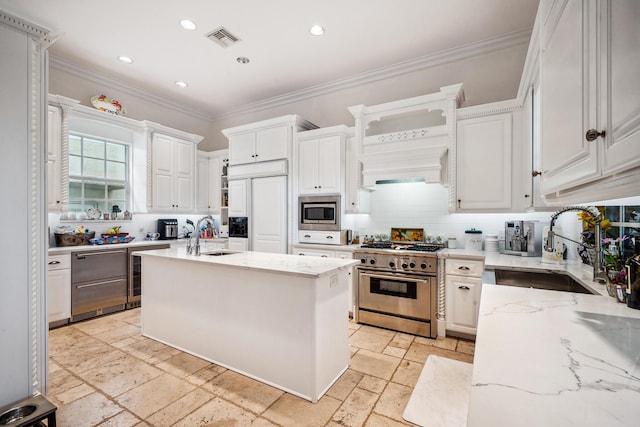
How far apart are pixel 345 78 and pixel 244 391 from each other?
13.2 ft

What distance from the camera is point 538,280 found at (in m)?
2.42

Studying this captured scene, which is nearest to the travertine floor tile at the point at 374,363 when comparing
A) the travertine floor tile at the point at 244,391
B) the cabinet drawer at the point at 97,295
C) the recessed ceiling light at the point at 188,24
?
the travertine floor tile at the point at 244,391

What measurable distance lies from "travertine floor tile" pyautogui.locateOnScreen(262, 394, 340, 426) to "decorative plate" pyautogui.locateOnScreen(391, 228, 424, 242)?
2.22 metres

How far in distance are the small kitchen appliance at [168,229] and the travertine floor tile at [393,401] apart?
4.07 metres

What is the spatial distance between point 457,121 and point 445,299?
75.6 inches

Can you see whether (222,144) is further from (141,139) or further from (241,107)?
(141,139)

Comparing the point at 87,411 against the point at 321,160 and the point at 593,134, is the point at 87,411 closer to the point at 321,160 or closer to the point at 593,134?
the point at 593,134

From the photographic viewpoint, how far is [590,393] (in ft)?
2.19

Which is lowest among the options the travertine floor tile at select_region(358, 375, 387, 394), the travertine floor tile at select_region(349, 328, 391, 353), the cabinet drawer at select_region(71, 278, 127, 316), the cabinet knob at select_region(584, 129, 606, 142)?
the travertine floor tile at select_region(358, 375, 387, 394)

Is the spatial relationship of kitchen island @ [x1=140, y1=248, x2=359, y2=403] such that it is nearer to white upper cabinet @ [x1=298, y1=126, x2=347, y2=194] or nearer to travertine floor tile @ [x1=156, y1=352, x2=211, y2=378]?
travertine floor tile @ [x1=156, y1=352, x2=211, y2=378]

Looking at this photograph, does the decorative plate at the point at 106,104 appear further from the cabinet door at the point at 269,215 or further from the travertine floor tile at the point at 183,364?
the travertine floor tile at the point at 183,364

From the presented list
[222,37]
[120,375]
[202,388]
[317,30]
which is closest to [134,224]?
[120,375]

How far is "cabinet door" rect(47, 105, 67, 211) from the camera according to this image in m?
3.57

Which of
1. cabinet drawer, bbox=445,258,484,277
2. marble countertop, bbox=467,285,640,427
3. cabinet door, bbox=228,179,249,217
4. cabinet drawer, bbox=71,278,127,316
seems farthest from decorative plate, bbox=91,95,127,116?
marble countertop, bbox=467,285,640,427
